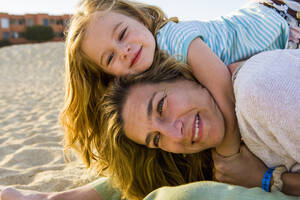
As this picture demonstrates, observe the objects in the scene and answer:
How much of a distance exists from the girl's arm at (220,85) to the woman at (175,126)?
0.05 meters

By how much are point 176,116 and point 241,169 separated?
1.74 feet

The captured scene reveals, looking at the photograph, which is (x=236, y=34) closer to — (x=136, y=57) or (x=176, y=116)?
(x=136, y=57)

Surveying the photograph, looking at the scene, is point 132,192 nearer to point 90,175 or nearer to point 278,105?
point 90,175

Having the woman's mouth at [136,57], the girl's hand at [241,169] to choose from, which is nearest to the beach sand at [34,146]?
the woman's mouth at [136,57]

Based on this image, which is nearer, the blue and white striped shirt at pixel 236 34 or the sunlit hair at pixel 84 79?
the blue and white striped shirt at pixel 236 34

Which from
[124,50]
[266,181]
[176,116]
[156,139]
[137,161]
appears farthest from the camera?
[137,161]

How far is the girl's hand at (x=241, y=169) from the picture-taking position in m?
2.12

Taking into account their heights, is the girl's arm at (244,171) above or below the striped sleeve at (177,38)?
below


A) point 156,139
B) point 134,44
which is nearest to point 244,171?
point 156,139

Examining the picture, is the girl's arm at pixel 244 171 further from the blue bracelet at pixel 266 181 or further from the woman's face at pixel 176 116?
the woman's face at pixel 176 116

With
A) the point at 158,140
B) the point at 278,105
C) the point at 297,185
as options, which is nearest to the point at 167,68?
the point at 158,140

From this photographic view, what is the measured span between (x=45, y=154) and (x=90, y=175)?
2.65 feet

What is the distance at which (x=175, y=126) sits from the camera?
2.10m

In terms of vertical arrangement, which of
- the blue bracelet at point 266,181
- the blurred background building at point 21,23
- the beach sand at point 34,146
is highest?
→ the blue bracelet at point 266,181
